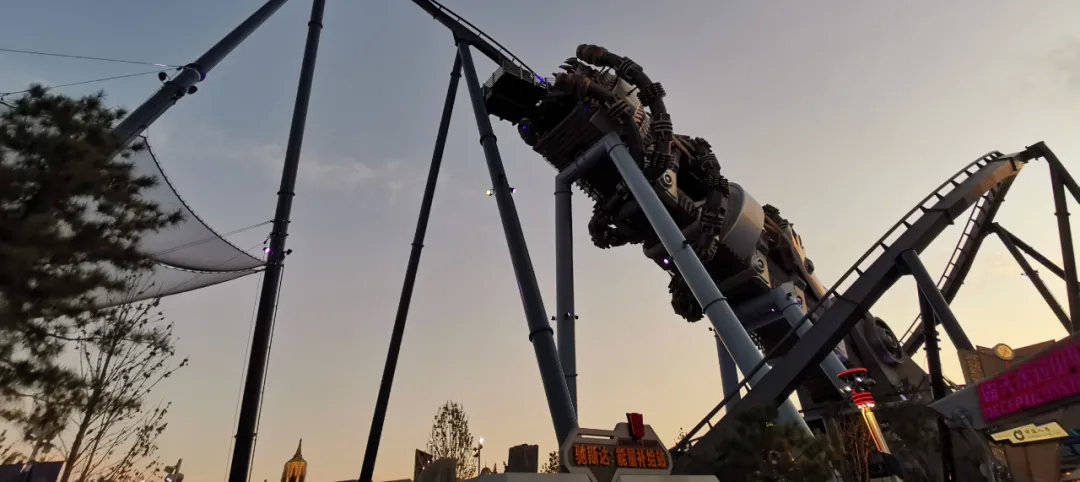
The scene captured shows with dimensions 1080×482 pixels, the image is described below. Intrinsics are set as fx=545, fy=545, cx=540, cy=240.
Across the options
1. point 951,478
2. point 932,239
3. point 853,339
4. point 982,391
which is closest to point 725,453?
point 951,478

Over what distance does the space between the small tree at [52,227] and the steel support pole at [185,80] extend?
0.66 metres

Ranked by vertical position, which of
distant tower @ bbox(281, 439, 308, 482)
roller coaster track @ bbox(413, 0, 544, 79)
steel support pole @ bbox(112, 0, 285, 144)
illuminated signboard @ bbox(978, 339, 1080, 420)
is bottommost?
distant tower @ bbox(281, 439, 308, 482)

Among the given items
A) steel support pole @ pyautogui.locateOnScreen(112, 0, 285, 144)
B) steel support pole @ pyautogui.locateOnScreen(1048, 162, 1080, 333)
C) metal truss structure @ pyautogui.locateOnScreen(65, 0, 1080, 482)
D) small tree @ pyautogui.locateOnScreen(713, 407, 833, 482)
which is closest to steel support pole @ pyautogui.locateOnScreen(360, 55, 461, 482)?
metal truss structure @ pyautogui.locateOnScreen(65, 0, 1080, 482)

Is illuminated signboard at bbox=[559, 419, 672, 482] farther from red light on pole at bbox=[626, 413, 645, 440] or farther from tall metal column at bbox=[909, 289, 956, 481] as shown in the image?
tall metal column at bbox=[909, 289, 956, 481]

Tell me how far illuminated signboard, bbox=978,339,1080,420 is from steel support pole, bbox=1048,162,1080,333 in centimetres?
1619

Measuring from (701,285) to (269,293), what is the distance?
19.1 metres

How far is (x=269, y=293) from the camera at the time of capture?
9.95 meters

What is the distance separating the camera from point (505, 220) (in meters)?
12.7

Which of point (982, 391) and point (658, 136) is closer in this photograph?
point (982, 391)

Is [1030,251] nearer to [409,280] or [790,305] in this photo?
[790,305]

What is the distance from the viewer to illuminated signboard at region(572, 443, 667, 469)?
37.4 feet

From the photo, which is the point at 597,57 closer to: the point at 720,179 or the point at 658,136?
the point at 658,136

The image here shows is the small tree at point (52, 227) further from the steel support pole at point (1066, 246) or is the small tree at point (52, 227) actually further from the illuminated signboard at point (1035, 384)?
the steel support pole at point (1066, 246)

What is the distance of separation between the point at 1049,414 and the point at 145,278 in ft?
71.8
